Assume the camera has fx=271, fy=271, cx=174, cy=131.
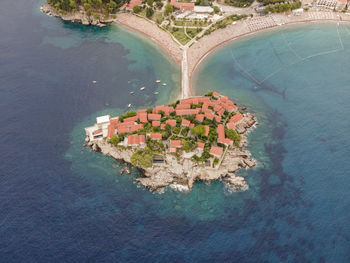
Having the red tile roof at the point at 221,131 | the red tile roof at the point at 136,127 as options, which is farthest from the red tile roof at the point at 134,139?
the red tile roof at the point at 221,131

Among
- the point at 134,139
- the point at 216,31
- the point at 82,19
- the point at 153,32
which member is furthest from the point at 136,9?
the point at 134,139

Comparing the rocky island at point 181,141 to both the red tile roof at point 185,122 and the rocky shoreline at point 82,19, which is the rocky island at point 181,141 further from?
the rocky shoreline at point 82,19

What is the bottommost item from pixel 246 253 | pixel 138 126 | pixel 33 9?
pixel 246 253

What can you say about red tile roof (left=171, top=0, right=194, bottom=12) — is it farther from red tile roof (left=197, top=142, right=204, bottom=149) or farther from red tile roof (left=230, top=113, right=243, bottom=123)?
red tile roof (left=197, top=142, right=204, bottom=149)

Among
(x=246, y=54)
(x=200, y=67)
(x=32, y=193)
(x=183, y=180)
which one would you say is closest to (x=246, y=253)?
(x=183, y=180)

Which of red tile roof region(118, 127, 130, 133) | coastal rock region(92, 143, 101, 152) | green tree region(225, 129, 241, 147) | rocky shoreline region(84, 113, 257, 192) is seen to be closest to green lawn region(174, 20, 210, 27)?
green tree region(225, 129, 241, 147)

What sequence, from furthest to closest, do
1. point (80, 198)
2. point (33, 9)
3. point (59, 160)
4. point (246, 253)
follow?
point (33, 9) < point (59, 160) < point (80, 198) < point (246, 253)

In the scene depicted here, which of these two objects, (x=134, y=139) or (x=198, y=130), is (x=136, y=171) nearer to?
(x=134, y=139)

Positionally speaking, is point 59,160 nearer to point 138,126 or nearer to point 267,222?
point 138,126
